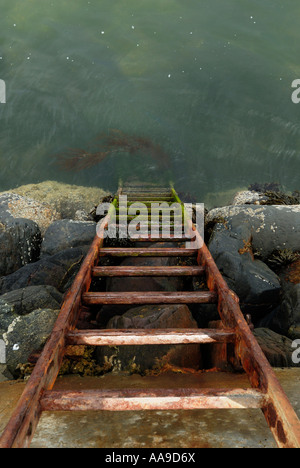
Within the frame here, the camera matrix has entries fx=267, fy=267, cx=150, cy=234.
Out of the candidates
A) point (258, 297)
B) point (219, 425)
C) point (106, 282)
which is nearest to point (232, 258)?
point (258, 297)

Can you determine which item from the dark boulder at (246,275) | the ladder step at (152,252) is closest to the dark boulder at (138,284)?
the ladder step at (152,252)

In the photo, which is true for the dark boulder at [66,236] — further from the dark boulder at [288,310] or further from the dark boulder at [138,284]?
the dark boulder at [288,310]

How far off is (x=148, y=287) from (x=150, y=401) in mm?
2384

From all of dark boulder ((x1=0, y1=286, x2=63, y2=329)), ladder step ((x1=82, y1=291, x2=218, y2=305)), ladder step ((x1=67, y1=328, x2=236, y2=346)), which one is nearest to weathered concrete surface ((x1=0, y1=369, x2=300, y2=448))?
ladder step ((x1=67, y1=328, x2=236, y2=346))

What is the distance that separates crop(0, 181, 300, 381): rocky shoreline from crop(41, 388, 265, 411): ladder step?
1.07m

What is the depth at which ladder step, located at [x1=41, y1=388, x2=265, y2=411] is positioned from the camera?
4.75 ft

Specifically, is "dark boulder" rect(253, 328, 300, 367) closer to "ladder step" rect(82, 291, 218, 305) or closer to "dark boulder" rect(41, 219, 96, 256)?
"ladder step" rect(82, 291, 218, 305)

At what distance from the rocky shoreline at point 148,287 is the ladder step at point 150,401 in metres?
1.07

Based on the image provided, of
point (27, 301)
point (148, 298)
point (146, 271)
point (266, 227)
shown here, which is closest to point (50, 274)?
point (27, 301)

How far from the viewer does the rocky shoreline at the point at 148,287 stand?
2637mm

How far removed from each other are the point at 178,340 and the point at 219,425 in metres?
0.60

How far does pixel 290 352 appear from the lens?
9.78 feet

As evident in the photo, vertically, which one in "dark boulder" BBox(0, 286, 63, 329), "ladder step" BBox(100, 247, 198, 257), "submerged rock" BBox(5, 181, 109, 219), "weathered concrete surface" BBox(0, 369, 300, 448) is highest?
"submerged rock" BBox(5, 181, 109, 219)
